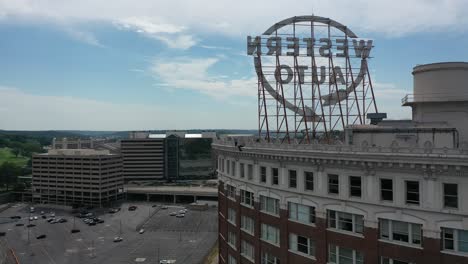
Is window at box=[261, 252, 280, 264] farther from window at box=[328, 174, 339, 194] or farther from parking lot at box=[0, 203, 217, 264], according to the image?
parking lot at box=[0, 203, 217, 264]

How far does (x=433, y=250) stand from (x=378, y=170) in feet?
24.6

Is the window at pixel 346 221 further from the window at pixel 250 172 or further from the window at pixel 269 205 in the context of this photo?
the window at pixel 250 172

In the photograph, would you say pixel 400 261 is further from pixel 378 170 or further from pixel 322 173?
pixel 322 173

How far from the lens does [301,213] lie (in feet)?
137

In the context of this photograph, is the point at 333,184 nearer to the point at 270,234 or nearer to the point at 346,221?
the point at 346,221

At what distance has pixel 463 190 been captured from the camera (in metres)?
30.1

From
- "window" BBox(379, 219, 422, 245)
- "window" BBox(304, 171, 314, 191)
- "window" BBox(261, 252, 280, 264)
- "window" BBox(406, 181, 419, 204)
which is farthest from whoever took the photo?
"window" BBox(261, 252, 280, 264)

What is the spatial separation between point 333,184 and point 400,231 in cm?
724

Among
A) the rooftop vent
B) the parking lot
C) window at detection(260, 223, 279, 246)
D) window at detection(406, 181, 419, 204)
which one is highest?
the rooftop vent

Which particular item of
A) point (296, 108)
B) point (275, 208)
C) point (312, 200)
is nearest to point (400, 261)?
point (312, 200)

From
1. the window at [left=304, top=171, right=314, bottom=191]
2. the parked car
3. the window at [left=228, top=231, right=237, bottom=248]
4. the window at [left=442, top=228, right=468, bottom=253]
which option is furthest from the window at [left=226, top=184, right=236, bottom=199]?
the parked car

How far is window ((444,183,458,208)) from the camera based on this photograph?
3067cm

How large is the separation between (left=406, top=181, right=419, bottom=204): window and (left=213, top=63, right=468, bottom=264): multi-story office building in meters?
0.08

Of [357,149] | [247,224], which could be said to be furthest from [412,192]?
[247,224]
